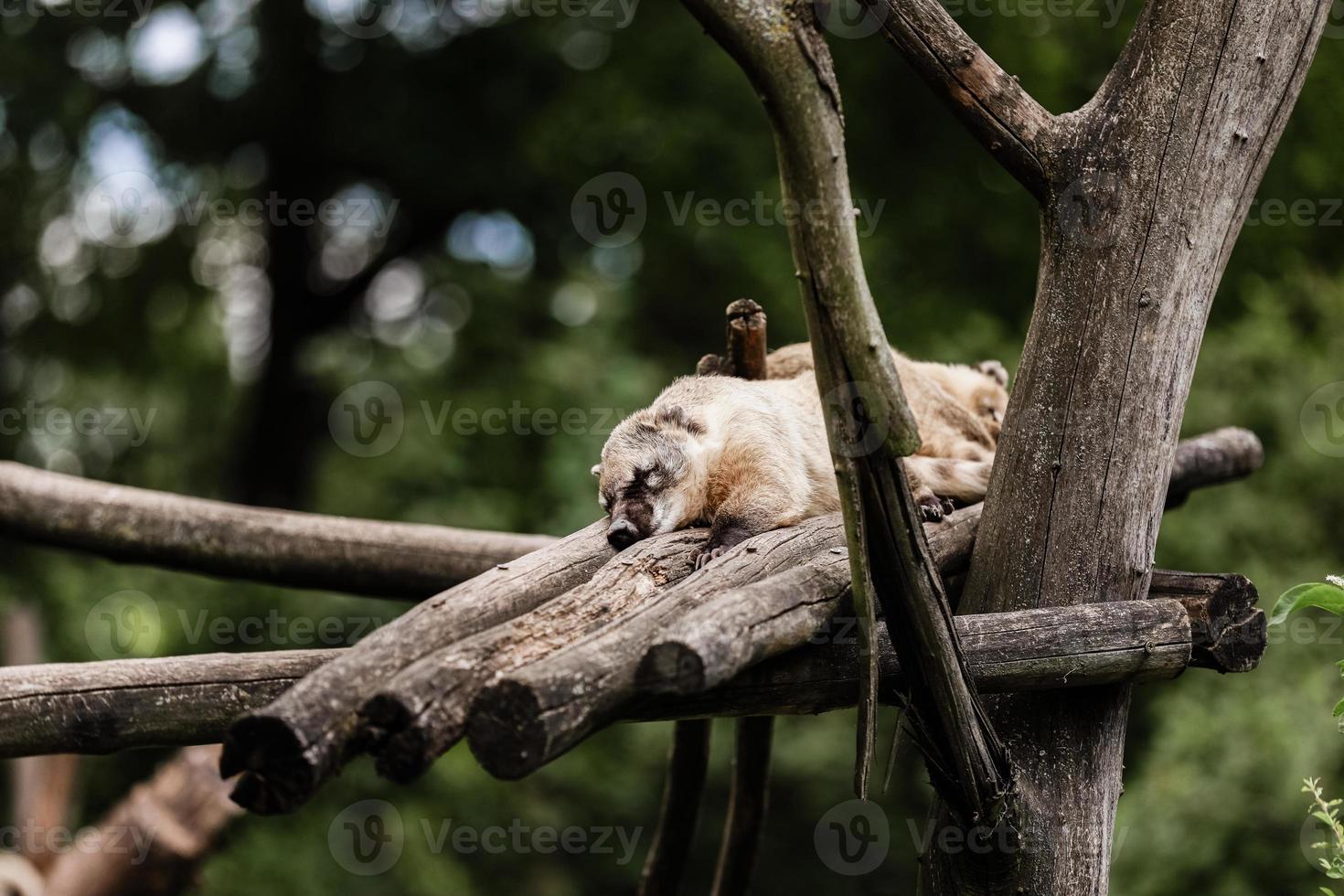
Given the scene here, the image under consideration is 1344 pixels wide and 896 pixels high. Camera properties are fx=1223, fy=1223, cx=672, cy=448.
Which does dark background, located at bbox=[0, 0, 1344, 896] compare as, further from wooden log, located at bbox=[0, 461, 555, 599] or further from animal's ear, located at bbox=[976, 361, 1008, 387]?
wooden log, located at bbox=[0, 461, 555, 599]

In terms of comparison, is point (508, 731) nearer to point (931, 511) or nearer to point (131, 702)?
point (131, 702)

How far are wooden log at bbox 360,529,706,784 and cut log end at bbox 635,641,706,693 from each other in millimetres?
299

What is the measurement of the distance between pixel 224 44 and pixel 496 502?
190 inches

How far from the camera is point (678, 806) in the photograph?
191 inches

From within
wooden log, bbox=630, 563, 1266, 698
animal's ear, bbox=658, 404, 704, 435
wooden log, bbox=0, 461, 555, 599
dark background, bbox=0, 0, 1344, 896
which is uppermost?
dark background, bbox=0, 0, 1344, 896

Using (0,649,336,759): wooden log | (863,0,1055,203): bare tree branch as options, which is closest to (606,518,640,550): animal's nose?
(0,649,336,759): wooden log

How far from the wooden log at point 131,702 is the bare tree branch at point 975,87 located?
6.90 feet

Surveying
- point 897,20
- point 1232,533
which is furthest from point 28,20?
point 1232,533

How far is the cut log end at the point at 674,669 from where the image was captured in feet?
7.58

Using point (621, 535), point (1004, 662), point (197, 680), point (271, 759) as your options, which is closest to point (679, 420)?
point (621, 535)

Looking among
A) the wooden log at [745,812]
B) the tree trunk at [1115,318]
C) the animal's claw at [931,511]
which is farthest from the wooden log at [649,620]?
the wooden log at [745,812]

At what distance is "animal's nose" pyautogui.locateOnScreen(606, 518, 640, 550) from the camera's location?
3367 mm

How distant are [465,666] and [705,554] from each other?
3.17 ft

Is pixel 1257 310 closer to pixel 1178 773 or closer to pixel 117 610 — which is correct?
pixel 1178 773
